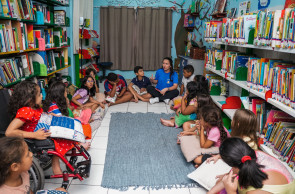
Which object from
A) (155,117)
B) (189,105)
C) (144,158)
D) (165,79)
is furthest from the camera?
(165,79)

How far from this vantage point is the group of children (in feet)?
4.27

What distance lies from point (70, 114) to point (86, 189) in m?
1.07

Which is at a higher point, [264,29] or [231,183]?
[264,29]

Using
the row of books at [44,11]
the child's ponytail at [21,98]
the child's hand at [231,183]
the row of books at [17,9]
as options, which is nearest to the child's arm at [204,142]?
the child's hand at [231,183]

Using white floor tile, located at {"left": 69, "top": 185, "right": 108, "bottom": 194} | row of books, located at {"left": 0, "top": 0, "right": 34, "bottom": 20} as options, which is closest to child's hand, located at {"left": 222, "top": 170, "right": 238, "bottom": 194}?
white floor tile, located at {"left": 69, "top": 185, "right": 108, "bottom": 194}

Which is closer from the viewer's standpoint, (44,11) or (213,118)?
(213,118)

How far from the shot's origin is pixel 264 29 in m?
2.00

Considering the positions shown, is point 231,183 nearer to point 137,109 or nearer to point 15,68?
point 15,68

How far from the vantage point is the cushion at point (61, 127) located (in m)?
1.80

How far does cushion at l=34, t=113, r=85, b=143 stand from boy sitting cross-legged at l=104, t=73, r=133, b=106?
96.7 inches

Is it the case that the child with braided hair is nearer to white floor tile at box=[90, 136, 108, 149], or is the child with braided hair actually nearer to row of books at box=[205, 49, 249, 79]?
row of books at box=[205, 49, 249, 79]

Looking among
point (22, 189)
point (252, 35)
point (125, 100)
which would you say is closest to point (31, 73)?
point (125, 100)

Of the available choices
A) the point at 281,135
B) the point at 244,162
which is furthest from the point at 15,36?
the point at 281,135

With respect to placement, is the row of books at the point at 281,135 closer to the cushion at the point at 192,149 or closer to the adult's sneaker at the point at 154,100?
the cushion at the point at 192,149
